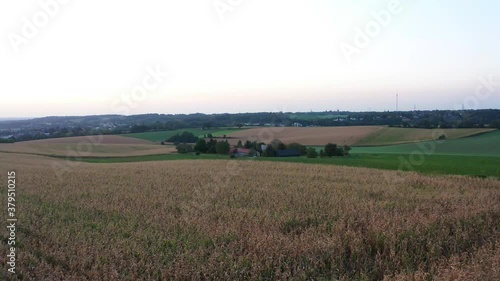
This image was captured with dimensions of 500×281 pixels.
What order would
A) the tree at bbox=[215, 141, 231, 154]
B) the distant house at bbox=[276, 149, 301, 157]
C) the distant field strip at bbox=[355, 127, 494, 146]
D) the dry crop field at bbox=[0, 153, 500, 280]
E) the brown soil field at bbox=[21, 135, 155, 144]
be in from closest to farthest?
the dry crop field at bbox=[0, 153, 500, 280] → the distant house at bbox=[276, 149, 301, 157] → the tree at bbox=[215, 141, 231, 154] → the distant field strip at bbox=[355, 127, 494, 146] → the brown soil field at bbox=[21, 135, 155, 144]

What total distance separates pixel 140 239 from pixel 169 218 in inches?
82.4

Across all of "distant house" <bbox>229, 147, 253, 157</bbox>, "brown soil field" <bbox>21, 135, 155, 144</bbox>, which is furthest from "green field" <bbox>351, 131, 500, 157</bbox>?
"brown soil field" <bbox>21, 135, 155, 144</bbox>

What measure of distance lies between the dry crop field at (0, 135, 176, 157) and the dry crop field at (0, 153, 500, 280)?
3570 cm

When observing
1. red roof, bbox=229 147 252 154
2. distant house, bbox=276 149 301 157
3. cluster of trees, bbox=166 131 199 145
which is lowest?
distant house, bbox=276 149 301 157

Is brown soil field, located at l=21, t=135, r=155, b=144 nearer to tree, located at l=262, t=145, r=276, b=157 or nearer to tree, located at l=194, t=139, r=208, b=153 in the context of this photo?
tree, located at l=194, t=139, r=208, b=153

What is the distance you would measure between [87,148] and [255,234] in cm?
5027

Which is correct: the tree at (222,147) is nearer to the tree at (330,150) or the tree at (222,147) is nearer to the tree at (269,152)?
the tree at (269,152)

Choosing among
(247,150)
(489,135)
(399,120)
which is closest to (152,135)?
(247,150)

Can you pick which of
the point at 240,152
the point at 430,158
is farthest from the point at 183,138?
the point at 430,158

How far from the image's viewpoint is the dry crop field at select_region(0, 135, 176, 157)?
49031 mm

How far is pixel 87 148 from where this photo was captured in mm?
54625
